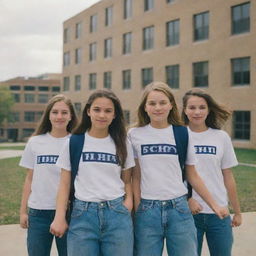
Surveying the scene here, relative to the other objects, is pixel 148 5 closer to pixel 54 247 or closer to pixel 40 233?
pixel 54 247

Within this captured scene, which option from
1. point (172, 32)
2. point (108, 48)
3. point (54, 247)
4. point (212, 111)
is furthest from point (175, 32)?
point (212, 111)

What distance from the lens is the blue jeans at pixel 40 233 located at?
3590mm

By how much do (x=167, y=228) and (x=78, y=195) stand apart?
0.76 m

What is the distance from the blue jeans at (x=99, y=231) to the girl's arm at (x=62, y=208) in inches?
3.1

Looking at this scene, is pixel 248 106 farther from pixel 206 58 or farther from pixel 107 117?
pixel 107 117

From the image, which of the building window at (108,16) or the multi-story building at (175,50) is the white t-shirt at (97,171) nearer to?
the multi-story building at (175,50)

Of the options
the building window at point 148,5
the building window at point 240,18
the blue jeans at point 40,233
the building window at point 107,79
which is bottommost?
the blue jeans at point 40,233

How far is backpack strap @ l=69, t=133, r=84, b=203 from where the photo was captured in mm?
3115

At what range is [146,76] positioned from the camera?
34.2 m

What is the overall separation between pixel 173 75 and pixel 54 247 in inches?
1054

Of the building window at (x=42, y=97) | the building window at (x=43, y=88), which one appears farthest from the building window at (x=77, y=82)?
the building window at (x=43, y=88)

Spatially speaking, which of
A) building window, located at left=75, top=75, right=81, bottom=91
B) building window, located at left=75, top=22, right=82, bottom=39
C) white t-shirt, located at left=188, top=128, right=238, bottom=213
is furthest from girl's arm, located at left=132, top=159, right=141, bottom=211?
building window, located at left=75, top=22, right=82, bottom=39

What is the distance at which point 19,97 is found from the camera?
7781 cm

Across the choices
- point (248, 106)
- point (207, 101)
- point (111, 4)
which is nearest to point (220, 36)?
point (248, 106)
